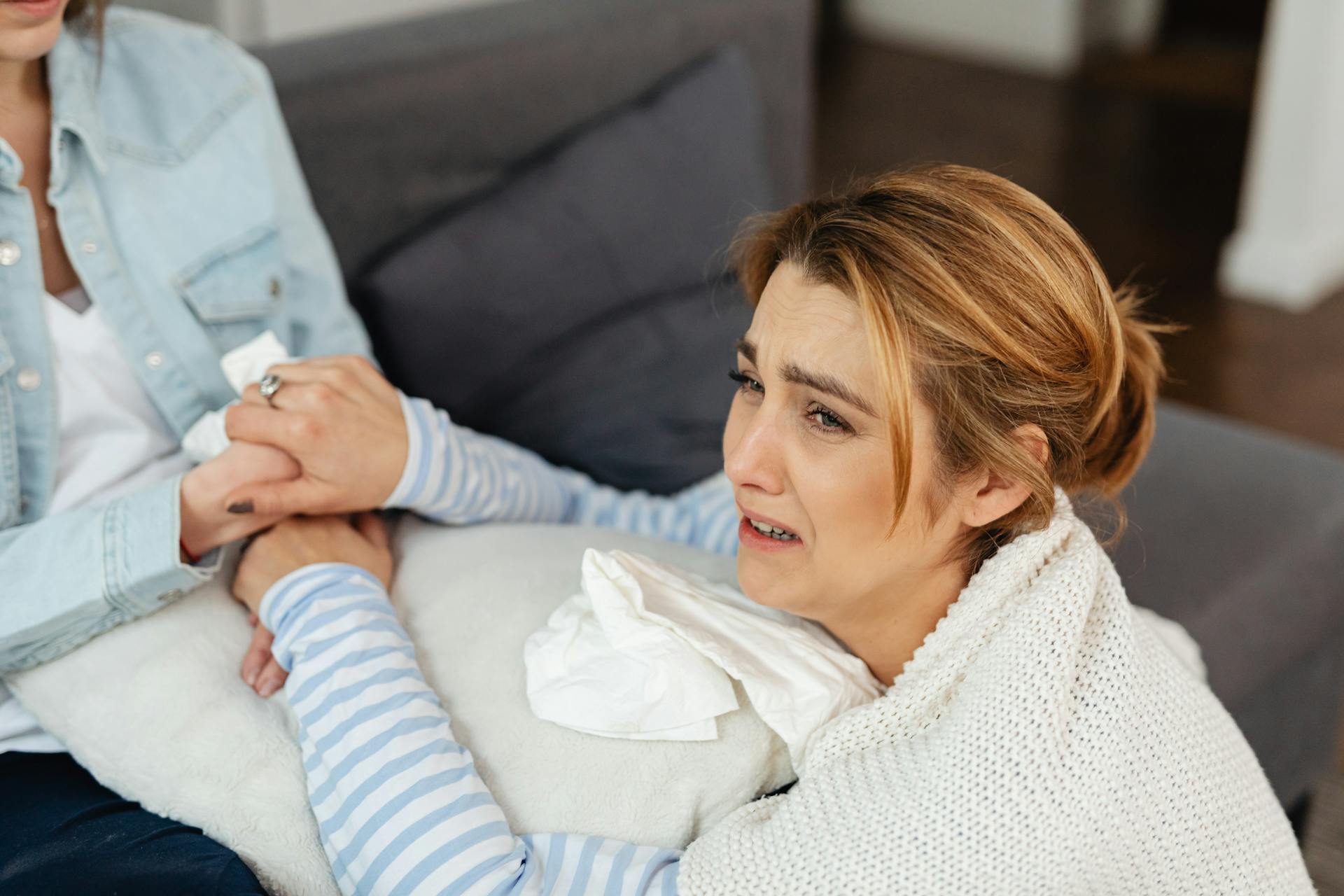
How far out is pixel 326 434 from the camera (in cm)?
125

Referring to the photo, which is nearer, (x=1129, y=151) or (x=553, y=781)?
(x=553, y=781)

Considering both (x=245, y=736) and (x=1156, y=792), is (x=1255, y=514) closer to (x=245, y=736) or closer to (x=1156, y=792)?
(x=1156, y=792)

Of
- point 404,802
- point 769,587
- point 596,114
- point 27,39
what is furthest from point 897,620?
point 596,114

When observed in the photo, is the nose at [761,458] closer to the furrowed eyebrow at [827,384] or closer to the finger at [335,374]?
the furrowed eyebrow at [827,384]

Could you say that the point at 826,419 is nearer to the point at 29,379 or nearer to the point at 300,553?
the point at 300,553

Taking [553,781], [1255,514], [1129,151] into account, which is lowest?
[1129,151]

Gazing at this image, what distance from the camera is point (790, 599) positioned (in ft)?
3.77

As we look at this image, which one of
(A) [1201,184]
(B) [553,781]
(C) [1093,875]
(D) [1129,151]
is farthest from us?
(D) [1129,151]

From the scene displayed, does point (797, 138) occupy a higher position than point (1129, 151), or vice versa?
point (797, 138)

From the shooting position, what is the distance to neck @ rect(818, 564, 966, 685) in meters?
1.18

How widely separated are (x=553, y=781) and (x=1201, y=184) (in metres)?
3.85

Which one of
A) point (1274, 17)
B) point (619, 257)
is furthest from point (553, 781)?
point (1274, 17)

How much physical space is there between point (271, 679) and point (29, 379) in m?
0.37

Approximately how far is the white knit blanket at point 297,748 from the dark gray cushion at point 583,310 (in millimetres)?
479
